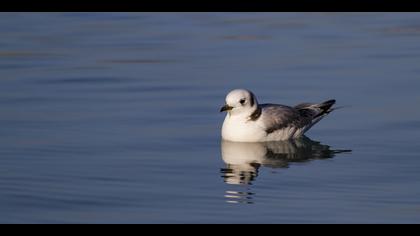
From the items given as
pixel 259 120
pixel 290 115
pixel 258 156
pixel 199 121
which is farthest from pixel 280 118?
pixel 199 121

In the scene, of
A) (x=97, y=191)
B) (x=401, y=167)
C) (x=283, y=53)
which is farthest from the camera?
(x=283, y=53)

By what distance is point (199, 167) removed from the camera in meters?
14.4

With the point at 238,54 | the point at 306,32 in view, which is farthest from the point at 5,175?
the point at 306,32

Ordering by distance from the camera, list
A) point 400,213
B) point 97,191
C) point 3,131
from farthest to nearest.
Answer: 1. point 3,131
2. point 97,191
3. point 400,213

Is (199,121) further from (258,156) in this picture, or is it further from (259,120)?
(258,156)

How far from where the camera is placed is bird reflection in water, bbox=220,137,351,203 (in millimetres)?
14024

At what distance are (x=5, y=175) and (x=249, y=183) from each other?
3.01 meters

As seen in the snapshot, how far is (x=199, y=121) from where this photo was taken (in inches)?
678

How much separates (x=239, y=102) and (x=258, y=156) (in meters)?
1.16

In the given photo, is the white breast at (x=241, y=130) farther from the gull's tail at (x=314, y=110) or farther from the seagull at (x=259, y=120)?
the gull's tail at (x=314, y=110)

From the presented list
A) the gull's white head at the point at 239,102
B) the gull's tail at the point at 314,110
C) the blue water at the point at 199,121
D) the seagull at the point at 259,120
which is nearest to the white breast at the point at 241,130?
the seagull at the point at 259,120

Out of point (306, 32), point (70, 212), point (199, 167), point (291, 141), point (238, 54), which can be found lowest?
point (70, 212)

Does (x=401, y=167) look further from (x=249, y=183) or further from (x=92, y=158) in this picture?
(x=92, y=158)

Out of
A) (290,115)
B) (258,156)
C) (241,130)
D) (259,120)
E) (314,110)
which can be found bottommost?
(258,156)
